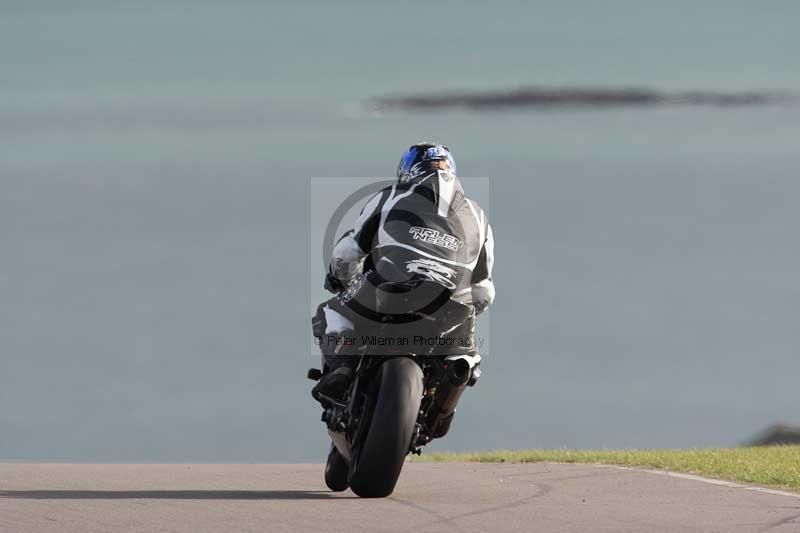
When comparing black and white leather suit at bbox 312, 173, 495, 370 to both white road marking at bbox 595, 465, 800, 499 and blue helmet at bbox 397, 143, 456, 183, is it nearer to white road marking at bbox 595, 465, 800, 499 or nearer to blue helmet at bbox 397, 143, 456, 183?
blue helmet at bbox 397, 143, 456, 183

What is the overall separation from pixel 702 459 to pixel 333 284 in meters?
5.41

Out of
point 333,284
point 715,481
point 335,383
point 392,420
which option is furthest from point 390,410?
point 715,481

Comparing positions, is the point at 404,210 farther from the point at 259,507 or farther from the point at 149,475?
the point at 149,475

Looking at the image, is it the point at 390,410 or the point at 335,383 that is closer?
the point at 390,410

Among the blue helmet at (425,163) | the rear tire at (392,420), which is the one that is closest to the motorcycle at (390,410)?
the rear tire at (392,420)

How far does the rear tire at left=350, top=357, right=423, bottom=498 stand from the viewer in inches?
386

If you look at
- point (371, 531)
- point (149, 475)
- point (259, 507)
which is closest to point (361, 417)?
point (259, 507)

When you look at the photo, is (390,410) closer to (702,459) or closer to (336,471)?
(336,471)

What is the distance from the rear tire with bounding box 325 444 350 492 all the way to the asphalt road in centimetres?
17

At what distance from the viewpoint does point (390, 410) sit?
32.1 ft

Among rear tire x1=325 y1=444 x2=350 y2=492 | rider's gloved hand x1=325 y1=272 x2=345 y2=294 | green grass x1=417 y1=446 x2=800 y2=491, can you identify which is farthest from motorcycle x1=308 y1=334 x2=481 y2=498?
green grass x1=417 y1=446 x2=800 y2=491

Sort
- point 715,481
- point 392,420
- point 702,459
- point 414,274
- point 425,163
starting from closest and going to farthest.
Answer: point 392,420 < point 414,274 < point 425,163 < point 715,481 < point 702,459

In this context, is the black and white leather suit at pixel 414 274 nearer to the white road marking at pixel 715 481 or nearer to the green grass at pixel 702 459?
the white road marking at pixel 715 481

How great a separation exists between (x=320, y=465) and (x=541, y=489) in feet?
13.5
